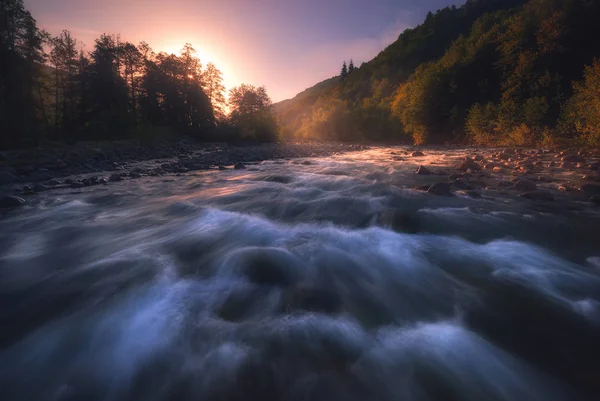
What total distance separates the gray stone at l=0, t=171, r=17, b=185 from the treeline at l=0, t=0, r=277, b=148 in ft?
42.8

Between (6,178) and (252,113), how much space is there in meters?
27.1

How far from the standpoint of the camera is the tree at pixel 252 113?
32.2m

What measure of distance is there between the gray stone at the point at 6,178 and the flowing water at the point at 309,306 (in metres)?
5.30

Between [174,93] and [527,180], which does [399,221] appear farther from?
[174,93]

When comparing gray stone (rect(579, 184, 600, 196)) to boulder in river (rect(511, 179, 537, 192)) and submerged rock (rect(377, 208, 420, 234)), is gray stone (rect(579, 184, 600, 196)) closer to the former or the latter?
boulder in river (rect(511, 179, 537, 192))

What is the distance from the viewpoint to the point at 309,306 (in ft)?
9.62

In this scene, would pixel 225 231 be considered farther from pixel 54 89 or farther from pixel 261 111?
pixel 54 89

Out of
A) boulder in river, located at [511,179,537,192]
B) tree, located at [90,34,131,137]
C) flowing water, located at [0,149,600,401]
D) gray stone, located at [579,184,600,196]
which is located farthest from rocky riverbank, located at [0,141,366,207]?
tree, located at [90,34,131,137]

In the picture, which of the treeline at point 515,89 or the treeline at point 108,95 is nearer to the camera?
the treeline at point 515,89

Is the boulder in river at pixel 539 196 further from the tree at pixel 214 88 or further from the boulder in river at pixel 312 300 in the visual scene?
the tree at pixel 214 88

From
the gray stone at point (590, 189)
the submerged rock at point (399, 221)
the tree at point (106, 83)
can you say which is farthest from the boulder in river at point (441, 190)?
the tree at point (106, 83)

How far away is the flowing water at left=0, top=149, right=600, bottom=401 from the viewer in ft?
6.80

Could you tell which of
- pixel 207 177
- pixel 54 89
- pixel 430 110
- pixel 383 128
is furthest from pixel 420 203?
pixel 54 89

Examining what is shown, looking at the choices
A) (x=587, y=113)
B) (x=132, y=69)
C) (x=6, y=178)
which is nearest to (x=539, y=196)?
(x=587, y=113)
